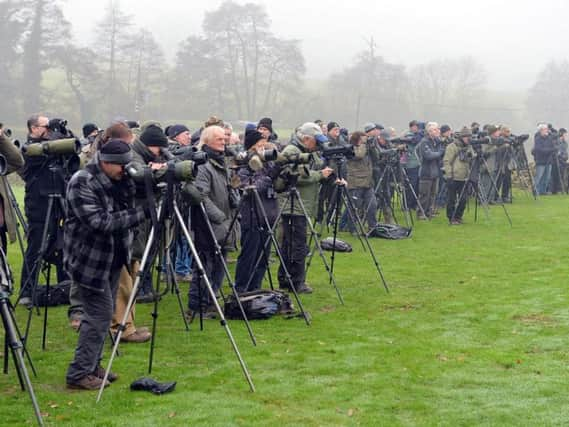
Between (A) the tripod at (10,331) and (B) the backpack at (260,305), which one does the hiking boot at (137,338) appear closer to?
(B) the backpack at (260,305)

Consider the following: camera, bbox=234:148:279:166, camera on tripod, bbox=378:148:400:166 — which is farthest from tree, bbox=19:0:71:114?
camera, bbox=234:148:279:166

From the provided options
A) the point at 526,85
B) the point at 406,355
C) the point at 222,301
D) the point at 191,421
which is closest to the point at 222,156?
the point at 222,301

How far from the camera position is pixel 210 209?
7633mm

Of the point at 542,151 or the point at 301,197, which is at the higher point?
the point at 542,151

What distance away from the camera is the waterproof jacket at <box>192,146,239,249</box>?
7.68 m

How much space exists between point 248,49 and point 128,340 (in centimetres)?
3469

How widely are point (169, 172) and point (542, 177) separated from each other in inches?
779

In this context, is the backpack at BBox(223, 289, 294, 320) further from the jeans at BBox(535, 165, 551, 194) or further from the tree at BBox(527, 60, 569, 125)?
the tree at BBox(527, 60, 569, 125)

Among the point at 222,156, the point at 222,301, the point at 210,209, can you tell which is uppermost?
the point at 222,156

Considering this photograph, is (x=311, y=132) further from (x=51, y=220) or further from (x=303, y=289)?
(x=51, y=220)

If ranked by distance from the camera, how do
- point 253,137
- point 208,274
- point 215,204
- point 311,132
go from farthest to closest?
1. point 311,132
2. point 253,137
3. point 208,274
4. point 215,204

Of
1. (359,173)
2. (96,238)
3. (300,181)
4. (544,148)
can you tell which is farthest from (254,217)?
(544,148)

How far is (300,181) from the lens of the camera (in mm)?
9484

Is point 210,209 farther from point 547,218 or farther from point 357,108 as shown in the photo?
point 357,108
